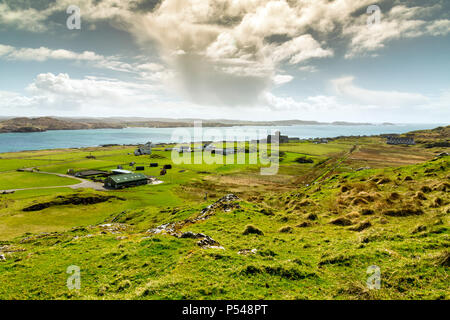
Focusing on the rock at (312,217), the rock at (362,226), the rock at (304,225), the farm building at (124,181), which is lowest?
the farm building at (124,181)

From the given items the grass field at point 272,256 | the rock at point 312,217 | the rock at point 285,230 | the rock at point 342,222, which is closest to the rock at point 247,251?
the grass field at point 272,256

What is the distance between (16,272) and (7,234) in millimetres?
28443

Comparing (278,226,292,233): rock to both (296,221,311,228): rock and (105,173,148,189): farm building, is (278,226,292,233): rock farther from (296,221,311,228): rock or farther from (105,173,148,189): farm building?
(105,173,148,189): farm building

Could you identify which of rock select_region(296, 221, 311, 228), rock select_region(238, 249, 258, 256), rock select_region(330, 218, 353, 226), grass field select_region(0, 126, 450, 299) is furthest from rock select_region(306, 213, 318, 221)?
rock select_region(238, 249, 258, 256)

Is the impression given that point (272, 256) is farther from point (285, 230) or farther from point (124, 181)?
point (124, 181)

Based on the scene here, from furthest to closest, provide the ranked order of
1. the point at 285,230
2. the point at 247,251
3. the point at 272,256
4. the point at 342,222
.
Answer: the point at 342,222
the point at 285,230
the point at 247,251
the point at 272,256

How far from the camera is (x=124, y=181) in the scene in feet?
248

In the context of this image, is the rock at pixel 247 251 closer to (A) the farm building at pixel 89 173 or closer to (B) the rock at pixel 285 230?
(B) the rock at pixel 285 230

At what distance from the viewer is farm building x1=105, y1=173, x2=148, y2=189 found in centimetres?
7369

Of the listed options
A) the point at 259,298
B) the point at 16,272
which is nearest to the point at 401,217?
the point at 259,298

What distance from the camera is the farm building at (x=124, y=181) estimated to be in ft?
242

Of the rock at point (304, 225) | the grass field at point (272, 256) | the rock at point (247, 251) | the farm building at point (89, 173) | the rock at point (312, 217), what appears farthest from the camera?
the farm building at point (89, 173)

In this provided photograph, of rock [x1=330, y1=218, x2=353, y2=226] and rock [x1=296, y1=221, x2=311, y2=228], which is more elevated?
rock [x1=330, y1=218, x2=353, y2=226]

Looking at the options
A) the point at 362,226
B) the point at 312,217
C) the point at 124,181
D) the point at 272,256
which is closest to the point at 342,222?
→ the point at 362,226
